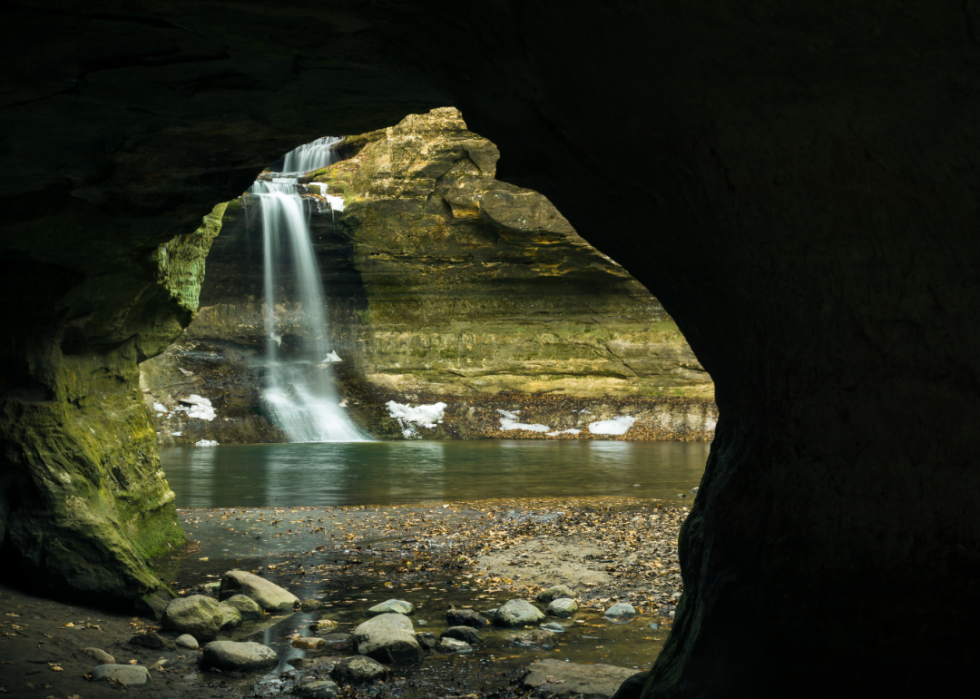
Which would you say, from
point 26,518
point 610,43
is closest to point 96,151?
point 26,518

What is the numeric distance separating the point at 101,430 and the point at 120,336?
1061mm

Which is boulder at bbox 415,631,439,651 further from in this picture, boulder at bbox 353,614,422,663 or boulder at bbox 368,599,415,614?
boulder at bbox 368,599,415,614

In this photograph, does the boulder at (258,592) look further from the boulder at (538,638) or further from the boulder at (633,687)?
the boulder at (633,687)

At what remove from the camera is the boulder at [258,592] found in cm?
656

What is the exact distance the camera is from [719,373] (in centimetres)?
366

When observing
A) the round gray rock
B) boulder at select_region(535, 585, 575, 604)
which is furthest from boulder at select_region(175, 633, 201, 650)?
the round gray rock

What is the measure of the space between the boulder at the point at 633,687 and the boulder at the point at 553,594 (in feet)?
9.00

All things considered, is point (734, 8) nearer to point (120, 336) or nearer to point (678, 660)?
point (678, 660)

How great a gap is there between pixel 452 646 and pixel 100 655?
2256 mm

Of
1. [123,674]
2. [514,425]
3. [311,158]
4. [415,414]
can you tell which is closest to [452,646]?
[123,674]

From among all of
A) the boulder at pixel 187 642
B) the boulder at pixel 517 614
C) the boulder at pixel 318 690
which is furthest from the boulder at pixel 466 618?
the boulder at pixel 187 642

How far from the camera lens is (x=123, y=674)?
4734 mm

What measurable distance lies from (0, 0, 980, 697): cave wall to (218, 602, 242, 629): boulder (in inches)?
143

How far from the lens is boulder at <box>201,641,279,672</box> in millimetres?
5027
